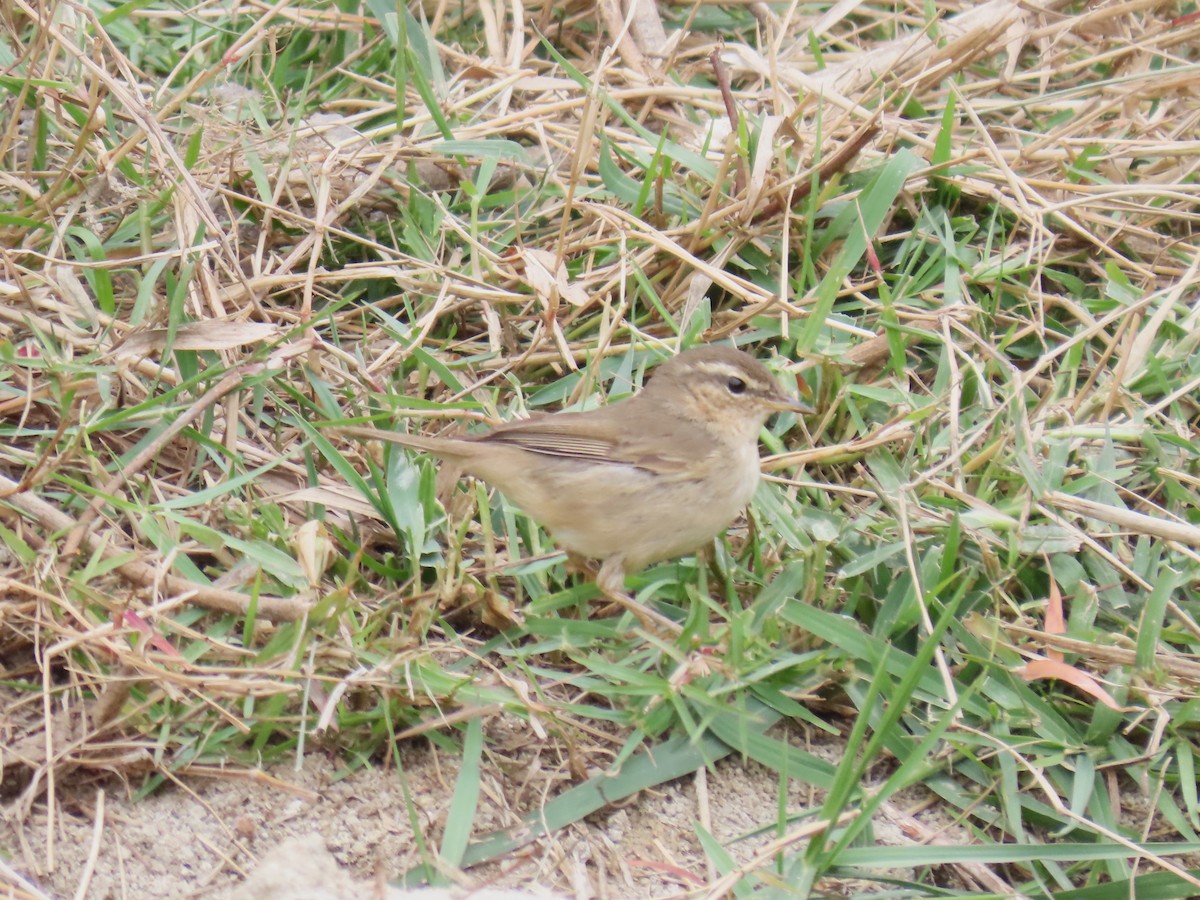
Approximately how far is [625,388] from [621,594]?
1.13 metres

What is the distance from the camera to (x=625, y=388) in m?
5.51

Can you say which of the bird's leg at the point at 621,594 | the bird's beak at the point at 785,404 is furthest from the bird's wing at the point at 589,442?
the bird's beak at the point at 785,404

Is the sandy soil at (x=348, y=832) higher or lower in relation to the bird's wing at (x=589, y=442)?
lower

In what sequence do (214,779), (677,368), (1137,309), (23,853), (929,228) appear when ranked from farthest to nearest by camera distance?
(929,228) < (1137,309) < (677,368) < (214,779) < (23,853)

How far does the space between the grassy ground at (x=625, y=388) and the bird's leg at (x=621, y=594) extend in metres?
0.07

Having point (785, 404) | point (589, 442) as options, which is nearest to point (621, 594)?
point (589, 442)

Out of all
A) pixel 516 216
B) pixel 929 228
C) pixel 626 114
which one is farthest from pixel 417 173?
pixel 929 228

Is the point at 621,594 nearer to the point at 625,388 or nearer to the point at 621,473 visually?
the point at 621,473

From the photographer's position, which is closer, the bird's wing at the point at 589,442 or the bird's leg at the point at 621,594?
the bird's leg at the point at 621,594

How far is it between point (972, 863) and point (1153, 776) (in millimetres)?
724

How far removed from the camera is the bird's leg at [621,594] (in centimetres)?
455

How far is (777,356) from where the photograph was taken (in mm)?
5539

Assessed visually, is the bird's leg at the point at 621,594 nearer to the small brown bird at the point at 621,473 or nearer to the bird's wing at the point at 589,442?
the small brown bird at the point at 621,473

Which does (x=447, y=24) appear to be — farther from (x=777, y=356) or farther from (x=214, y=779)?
(x=214, y=779)
